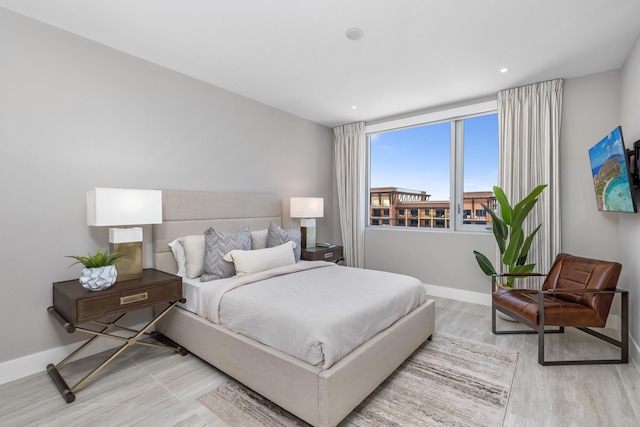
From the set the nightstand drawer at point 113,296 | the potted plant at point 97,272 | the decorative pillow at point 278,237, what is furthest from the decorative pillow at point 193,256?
the decorative pillow at point 278,237

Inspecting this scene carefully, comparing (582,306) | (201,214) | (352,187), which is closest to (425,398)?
(582,306)

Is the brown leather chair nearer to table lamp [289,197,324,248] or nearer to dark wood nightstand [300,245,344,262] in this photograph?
dark wood nightstand [300,245,344,262]

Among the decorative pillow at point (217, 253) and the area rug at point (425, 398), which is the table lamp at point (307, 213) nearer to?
the decorative pillow at point (217, 253)

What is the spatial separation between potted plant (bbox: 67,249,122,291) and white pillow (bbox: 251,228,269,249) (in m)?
1.44

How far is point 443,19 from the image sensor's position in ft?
7.54

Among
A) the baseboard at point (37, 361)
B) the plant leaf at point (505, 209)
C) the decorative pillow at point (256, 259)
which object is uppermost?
the plant leaf at point (505, 209)

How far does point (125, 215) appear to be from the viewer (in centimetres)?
239

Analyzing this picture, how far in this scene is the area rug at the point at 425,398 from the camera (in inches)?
72.4

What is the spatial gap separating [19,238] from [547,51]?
463 cm

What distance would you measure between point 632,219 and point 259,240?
3543mm

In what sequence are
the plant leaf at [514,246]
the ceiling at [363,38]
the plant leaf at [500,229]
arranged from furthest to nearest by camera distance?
the plant leaf at [500,229] < the plant leaf at [514,246] < the ceiling at [363,38]

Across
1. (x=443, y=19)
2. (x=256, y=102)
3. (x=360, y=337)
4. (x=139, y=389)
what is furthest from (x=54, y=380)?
(x=443, y=19)

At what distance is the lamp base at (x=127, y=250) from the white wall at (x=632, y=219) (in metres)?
4.07

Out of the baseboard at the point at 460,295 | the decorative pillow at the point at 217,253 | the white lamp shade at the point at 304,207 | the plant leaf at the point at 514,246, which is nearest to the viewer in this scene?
the decorative pillow at the point at 217,253
